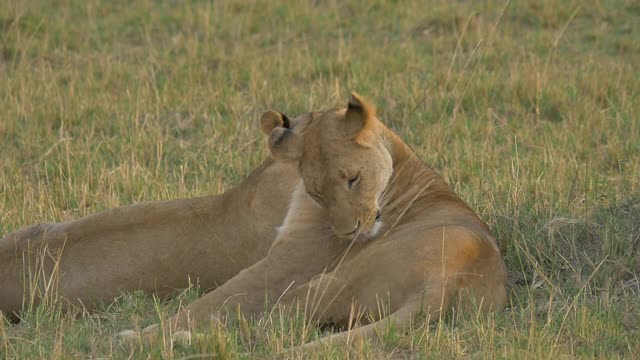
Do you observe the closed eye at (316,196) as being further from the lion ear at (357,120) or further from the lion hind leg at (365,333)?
the lion hind leg at (365,333)

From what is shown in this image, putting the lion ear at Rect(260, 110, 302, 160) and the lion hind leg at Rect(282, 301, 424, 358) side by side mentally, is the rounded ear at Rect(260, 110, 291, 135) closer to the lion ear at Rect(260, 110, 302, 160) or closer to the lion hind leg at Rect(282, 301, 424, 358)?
the lion ear at Rect(260, 110, 302, 160)

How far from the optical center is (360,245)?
4883 mm

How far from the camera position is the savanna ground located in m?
4.51

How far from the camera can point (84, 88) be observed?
895cm

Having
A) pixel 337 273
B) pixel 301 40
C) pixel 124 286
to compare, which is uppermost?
pixel 337 273

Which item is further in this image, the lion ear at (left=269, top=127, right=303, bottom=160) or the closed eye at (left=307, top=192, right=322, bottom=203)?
the lion ear at (left=269, top=127, right=303, bottom=160)

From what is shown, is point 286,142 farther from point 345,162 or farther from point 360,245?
point 360,245

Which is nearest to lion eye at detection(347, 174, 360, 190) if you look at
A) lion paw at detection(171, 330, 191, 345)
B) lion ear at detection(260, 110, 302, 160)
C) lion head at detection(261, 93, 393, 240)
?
lion head at detection(261, 93, 393, 240)

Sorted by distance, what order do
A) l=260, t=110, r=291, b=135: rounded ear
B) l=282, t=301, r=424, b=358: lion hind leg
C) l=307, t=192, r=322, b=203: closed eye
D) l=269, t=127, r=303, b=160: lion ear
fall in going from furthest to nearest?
l=260, t=110, r=291, b=135: rounded ear → l=269, t=127, r=303, b=160: lion ear → l=307, t=192, r=322, b=203: closed eye → l=282, t=301, r=424, b=358: lion hind leg

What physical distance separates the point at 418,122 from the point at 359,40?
2196 mm

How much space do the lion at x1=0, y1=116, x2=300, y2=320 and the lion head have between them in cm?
31

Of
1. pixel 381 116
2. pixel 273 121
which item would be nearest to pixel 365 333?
pixel 273 121

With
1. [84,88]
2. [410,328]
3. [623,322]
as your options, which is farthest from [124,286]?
[84,88]

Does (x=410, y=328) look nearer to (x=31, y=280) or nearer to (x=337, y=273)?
(x=337, y=273)
